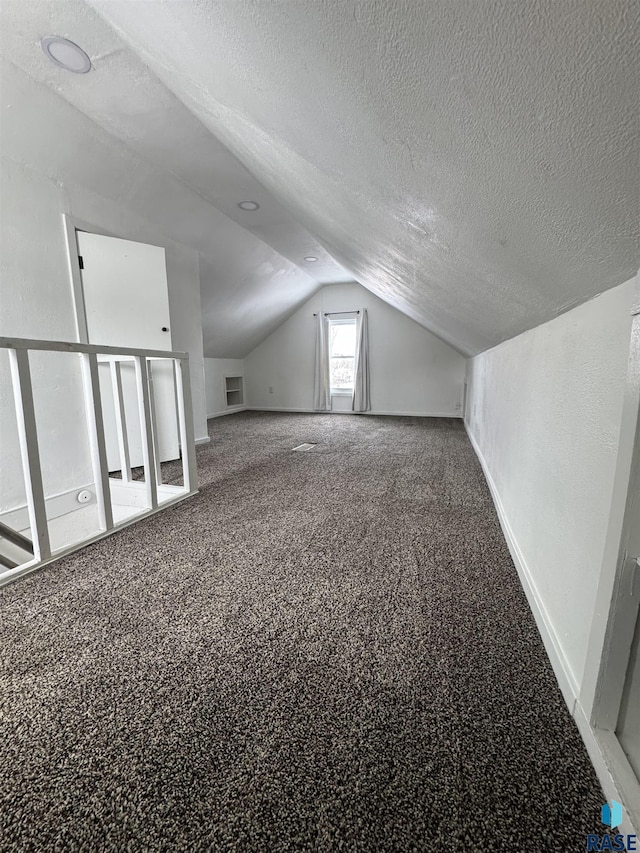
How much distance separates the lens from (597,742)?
68cm

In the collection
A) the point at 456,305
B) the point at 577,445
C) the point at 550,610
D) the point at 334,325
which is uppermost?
the point at 334,325

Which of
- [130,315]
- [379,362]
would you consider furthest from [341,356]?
[130,315]

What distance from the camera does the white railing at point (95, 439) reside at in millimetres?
1380

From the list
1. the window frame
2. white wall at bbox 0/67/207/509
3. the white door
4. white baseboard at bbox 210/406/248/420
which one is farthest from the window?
white wall at bbox 0/67/207/509

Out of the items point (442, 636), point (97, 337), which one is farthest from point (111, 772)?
point (97, 337)

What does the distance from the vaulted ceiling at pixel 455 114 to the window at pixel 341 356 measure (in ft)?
16.5

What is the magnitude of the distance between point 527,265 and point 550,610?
0.94 m

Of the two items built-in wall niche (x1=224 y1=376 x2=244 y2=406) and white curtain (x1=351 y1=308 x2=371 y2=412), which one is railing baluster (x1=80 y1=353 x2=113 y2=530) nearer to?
white curtain (x1=351 y1=308 x2=371 y2=412)

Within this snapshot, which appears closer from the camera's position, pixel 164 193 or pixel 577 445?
pixel 577 445

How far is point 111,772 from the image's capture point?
692mm

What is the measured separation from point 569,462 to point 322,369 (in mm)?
5580

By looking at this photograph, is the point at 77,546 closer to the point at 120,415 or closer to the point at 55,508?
the point at 120,415

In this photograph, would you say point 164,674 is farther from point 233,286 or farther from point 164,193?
point 233,286

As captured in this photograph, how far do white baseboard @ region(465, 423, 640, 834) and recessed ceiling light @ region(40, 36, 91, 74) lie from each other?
2954mm
